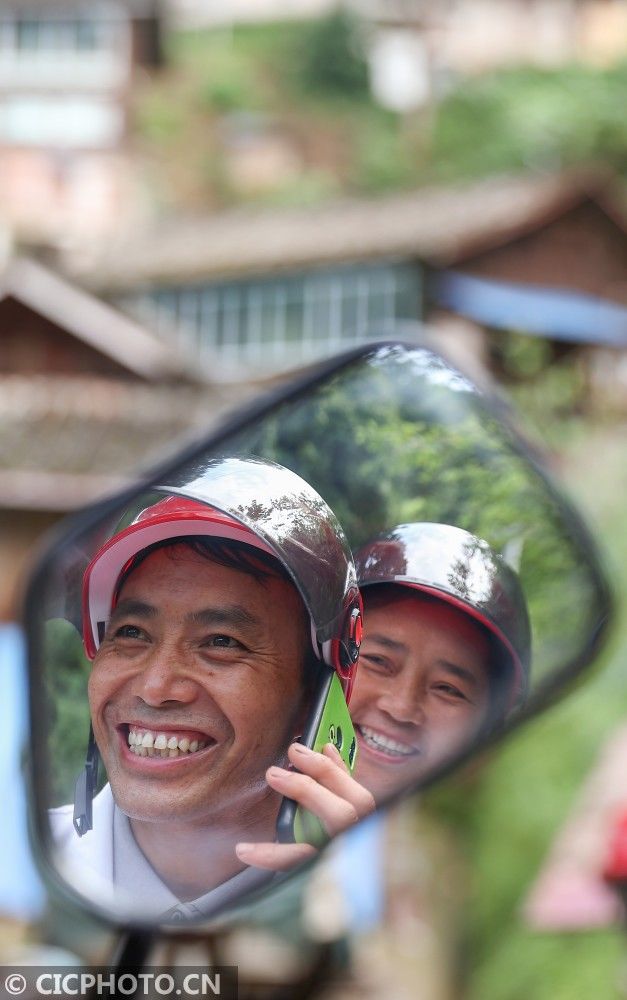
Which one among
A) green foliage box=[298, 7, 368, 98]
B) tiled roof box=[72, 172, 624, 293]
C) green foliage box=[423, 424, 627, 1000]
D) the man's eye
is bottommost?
green foliage box=[423, 424, 627, 1000]

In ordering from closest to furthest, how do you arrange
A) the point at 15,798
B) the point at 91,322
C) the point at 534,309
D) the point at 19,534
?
the point at 15,798, the point at 19,534, the point at 91,322, the point at 534,309

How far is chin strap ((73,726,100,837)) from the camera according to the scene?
0.62 m

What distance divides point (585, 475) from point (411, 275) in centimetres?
669

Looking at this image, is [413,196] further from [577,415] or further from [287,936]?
[287,936]

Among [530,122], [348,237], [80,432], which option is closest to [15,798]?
[80,432]

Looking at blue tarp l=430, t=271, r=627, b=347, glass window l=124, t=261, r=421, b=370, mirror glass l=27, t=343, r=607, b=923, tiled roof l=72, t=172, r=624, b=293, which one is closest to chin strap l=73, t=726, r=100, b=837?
mirror glass l=27, t=343, r=607, b=923

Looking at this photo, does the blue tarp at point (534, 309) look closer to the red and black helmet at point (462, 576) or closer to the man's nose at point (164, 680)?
the red and black helmet at point (462, 576)

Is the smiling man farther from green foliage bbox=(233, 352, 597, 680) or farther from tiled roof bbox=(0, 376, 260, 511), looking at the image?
tiled roof bbox=(0, 376, 260, 511)

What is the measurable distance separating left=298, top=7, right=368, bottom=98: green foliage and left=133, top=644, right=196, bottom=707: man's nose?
3321cm

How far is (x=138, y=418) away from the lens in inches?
344

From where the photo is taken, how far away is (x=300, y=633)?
1.91 feet

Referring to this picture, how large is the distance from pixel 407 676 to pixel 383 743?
4 cm

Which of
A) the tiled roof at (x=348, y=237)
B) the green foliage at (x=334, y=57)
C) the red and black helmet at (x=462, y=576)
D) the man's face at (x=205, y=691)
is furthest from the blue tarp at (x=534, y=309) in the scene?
the man's face at (x=205, y=691)

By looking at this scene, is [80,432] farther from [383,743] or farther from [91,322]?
[383,743]
